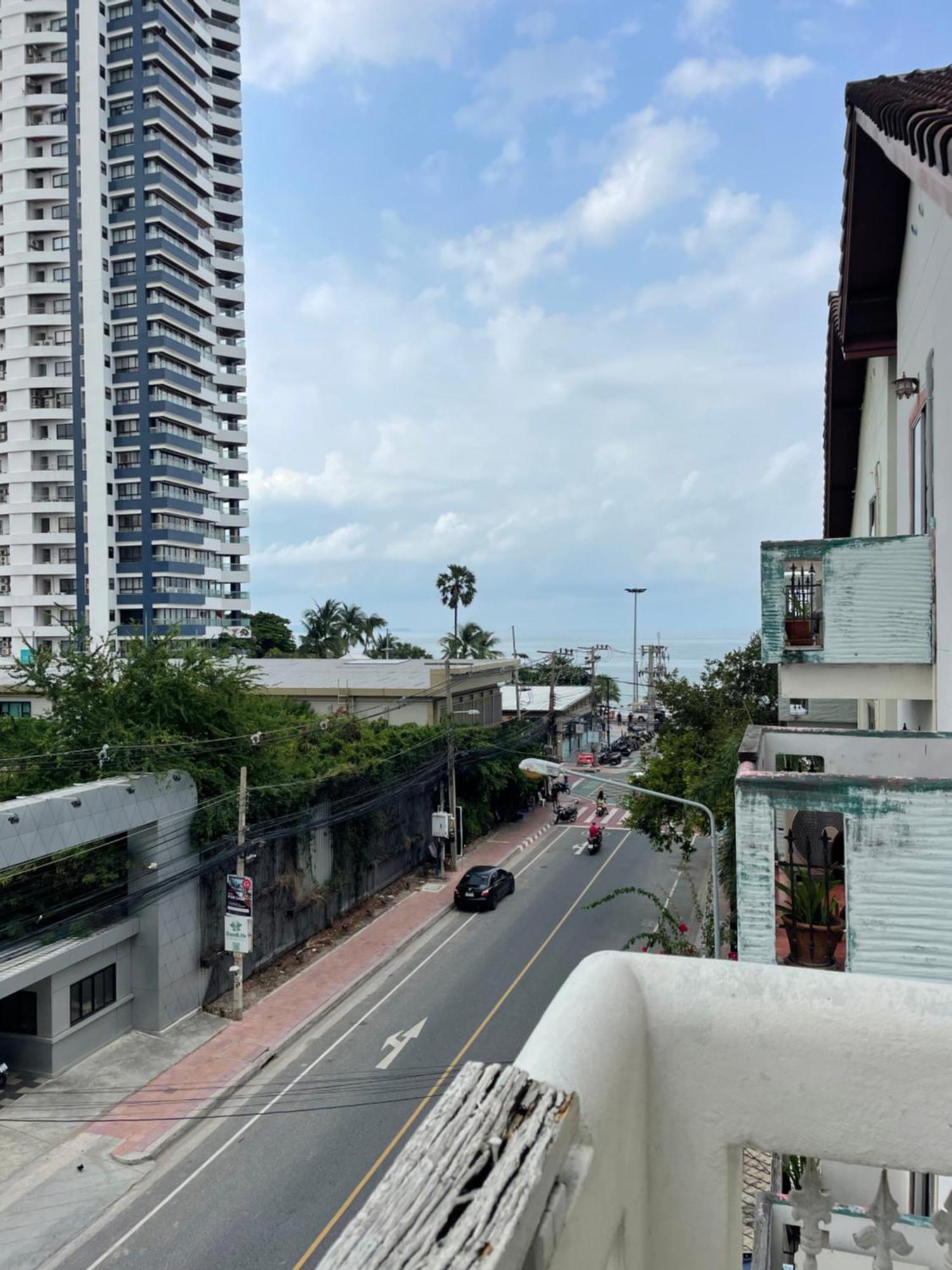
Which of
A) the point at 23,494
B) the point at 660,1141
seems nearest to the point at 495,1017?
the point at 660,1141

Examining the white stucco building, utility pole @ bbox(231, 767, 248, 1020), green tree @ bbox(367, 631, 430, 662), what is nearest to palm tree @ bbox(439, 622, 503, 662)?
green tree @ bbox(367, 631, 430, 662)

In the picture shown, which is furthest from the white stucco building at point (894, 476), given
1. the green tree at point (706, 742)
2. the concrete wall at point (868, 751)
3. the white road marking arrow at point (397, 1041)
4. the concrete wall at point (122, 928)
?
the concrete wall at point (122, 928)

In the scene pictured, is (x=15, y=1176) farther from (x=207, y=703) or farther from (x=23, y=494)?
(x=23, y=494)

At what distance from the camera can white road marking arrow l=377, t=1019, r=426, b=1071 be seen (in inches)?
633

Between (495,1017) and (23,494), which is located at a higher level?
(23,494)

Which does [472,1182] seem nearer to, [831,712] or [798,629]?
[798,629]

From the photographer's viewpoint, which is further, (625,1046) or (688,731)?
(688,731)

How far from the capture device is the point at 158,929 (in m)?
16.7

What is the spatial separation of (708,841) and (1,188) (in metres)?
50.1

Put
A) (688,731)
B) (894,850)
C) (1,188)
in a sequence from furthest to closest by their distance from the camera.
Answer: (1,188) → (688,731) → (894,850)

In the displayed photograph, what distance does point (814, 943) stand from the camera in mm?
6223

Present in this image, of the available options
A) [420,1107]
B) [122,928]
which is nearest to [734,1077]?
[420,1107]

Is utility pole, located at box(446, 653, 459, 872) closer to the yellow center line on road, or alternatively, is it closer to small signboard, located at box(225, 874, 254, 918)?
the yellow center line on road

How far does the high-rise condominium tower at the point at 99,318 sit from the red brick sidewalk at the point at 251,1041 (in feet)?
103
